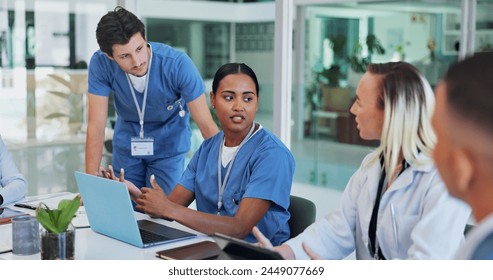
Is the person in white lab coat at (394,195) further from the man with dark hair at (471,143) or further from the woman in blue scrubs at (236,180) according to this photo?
the man with dark hair at (471,143)

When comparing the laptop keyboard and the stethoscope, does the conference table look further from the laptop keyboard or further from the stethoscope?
the stethoscope

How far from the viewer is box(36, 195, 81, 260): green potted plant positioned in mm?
1847

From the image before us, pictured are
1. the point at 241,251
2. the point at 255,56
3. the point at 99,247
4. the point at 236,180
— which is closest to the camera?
the point at 241,251

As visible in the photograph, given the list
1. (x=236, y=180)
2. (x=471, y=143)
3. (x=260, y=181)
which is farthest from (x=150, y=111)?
(x=471, y=143)

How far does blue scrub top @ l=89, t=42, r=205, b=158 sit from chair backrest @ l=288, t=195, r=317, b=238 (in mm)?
1022

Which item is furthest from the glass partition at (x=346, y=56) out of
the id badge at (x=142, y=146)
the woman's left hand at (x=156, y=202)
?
the woman's left hand at (x=156, y=202)

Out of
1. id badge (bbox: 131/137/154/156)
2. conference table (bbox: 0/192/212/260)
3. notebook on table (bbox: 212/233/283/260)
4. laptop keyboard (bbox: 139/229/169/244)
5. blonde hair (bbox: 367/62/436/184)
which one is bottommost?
conference table (bbox: 0/192/212/260)

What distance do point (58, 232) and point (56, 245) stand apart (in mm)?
37

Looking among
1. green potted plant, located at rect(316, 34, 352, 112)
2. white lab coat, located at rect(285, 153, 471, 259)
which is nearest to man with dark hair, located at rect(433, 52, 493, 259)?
white lab coat, located at rect(285, 153, 471, 259)

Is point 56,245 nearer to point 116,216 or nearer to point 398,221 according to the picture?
point 116,216

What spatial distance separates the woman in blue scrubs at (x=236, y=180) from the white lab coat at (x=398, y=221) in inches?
11.0

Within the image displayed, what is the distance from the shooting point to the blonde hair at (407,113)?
1.82m

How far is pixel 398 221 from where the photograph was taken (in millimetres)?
1900

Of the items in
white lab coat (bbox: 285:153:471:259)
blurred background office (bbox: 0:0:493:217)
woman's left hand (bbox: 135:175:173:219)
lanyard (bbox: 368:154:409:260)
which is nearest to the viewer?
white lab coat (bbox: 285:153:471:259)
